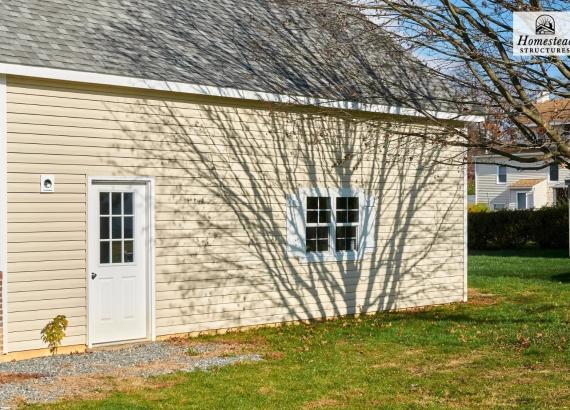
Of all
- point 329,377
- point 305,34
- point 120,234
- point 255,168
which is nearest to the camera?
point 329,377

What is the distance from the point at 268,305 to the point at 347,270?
1856mm

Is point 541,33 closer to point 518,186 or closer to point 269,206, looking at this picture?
point 269,206

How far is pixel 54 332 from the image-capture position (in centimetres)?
1017

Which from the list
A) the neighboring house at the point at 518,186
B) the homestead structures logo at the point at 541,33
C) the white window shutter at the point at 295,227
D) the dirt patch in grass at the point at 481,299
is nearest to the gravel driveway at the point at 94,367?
the white window shutter at the point at 295,227

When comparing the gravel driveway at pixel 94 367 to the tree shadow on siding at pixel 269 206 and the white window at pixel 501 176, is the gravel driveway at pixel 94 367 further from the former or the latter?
the white window at pixel 501 176

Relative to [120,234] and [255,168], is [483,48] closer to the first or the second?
[255,168]

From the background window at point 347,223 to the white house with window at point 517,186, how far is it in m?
32.0

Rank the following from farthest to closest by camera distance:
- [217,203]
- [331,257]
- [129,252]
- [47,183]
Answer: [331,257] < [217,203] < [129,252] < [47,183]

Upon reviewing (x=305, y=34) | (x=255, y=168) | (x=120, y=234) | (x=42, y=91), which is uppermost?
(x=305, y=34)

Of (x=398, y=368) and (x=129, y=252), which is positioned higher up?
(x=129, y=252)

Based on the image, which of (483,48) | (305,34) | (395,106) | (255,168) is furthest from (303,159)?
(483,48)

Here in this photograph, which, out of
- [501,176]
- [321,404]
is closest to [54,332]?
[321,404]

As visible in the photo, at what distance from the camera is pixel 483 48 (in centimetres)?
1036

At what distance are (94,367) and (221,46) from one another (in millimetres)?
6158
